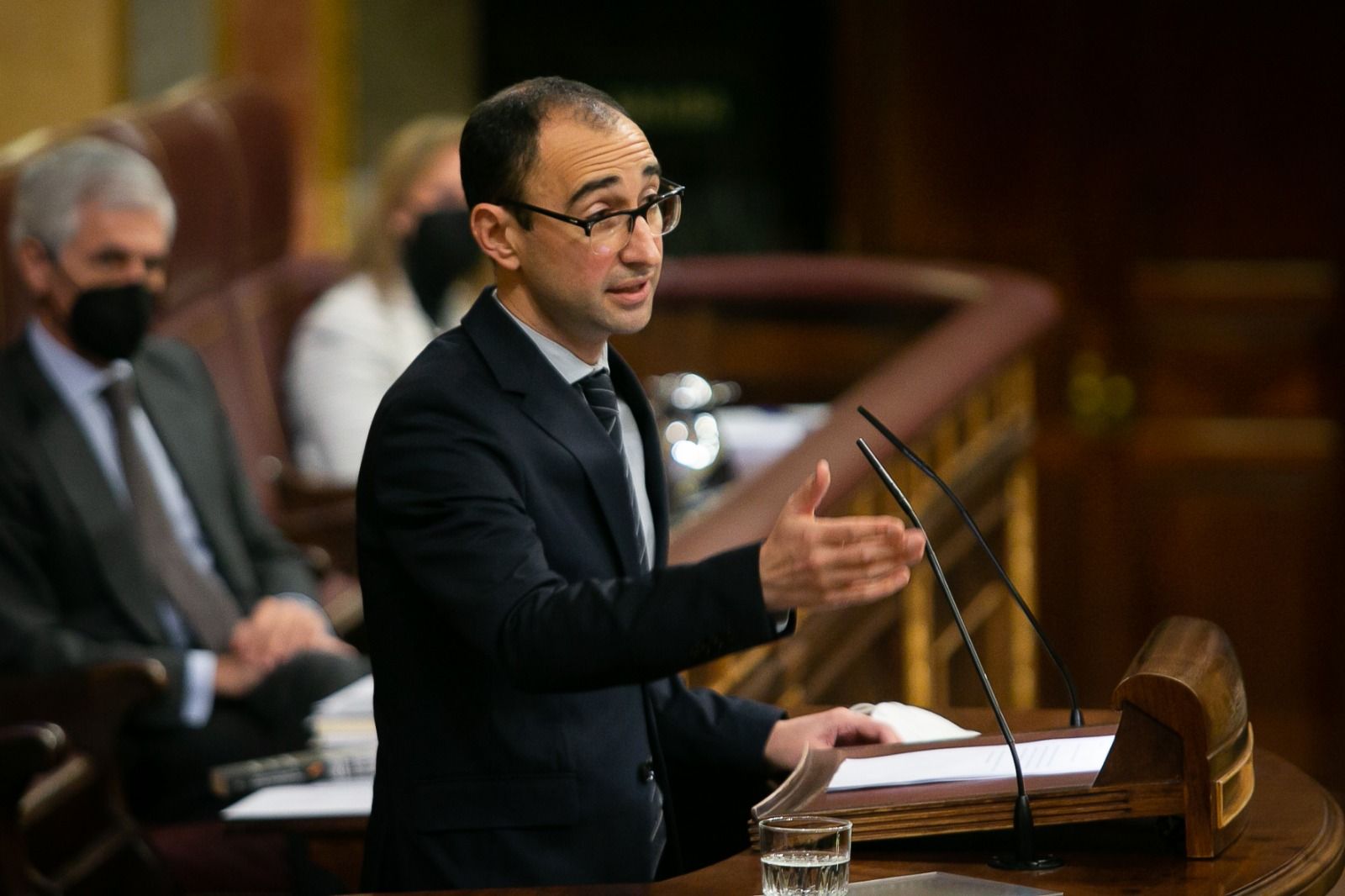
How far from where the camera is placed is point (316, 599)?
341cm

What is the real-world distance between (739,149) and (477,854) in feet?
16.2

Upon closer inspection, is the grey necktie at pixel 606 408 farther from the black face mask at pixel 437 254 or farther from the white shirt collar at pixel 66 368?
the black face mask at pixel 437 254

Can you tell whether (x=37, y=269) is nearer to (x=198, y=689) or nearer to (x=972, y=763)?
(x=198, y=689)

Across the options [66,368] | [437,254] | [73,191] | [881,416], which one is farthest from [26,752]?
[437,254]

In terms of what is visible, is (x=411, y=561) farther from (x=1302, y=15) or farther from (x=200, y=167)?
(x=1302, y=15)

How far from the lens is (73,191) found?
10.2 ft

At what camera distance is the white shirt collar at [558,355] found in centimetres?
160

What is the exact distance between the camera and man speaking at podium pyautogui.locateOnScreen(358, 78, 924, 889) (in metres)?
1.48

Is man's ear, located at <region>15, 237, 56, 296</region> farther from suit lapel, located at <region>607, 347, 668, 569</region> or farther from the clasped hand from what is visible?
suit lapel, located at <region>607, 347, 668, 569</region>

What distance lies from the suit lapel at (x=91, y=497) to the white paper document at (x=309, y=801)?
1.05 m

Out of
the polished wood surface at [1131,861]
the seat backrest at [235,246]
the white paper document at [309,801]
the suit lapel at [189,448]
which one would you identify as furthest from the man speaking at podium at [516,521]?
the seat backrest at [235,246]

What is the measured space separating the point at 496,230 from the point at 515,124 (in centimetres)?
9

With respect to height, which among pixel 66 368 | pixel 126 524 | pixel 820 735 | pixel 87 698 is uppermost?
pixel 66 368

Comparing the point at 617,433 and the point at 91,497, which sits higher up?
the point at 617,433
